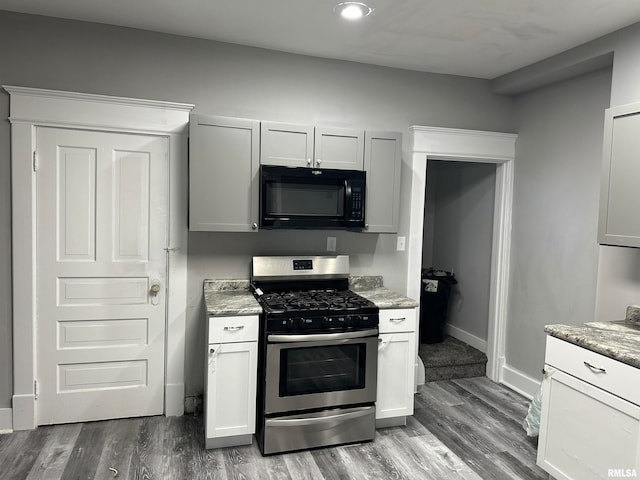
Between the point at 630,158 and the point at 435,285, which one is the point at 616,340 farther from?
the point at 435,285

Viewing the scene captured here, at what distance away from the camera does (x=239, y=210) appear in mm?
2885

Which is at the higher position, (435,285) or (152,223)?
(152,223)

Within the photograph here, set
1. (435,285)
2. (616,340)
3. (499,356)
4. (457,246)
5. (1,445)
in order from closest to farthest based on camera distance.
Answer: (616,340) < (1,445) < (499,356) < (435,285) < (457,246)

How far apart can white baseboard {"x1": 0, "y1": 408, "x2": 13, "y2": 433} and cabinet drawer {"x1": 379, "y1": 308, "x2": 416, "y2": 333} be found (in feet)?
7.76

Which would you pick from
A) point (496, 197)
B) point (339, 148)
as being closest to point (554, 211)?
point (496, 197)

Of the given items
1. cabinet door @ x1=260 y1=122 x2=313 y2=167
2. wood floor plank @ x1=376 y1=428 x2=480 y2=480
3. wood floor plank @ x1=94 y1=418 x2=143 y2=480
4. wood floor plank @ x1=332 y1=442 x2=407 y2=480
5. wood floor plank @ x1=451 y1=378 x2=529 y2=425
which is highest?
cabinet door @ x1=260 y1=122 x2=313 y2=167

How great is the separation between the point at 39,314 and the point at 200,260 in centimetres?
103

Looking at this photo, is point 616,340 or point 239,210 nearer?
point 616,340

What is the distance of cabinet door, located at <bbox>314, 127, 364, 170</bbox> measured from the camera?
3.00m

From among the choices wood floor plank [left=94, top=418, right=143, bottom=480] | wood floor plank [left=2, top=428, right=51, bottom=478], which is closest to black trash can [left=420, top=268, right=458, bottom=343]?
wood floor plank [left=94, top=418, right=143, bottom=480]

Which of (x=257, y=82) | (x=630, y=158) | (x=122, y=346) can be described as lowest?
(x=122, y=346)

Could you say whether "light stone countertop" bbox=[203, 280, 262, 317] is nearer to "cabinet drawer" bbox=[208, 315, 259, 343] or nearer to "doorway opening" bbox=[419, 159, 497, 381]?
"cabinet drawer" bbox=[208, 315, 259, 343]

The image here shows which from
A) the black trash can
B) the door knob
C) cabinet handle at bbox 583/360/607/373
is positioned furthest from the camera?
the black trash can

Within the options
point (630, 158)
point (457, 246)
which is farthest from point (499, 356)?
point (630, 158)
